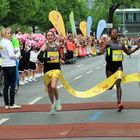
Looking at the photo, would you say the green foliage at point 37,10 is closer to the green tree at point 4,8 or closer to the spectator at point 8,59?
the green tree at point 4,8

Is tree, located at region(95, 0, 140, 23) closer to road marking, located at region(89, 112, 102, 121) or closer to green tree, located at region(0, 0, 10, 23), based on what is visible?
green tree, located at region(0, 0, 10, 23)

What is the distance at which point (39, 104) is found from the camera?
1489cm

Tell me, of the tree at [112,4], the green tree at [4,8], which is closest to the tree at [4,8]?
the green tree at [4,8]

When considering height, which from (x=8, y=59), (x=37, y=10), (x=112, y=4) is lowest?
(x=8, y=59)

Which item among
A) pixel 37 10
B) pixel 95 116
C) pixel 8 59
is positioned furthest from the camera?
pixel 37 10

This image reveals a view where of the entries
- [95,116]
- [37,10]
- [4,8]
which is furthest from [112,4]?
[95,116]

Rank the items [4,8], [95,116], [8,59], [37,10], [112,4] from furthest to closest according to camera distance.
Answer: [112,4]
[37,10]
[4,8]
[8,59]
[95,116]

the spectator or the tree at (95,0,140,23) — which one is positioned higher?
the tree at (95,0,140,23)

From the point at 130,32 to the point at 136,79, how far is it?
14497 centimetres

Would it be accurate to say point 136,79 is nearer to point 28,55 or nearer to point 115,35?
point 115,35

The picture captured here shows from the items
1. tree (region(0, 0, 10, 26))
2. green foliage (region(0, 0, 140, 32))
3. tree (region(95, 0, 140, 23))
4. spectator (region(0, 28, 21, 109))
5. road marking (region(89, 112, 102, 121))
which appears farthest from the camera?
tree (region(95, 0, 140, 23))

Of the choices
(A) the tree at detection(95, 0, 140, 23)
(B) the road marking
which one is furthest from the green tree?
(B) the road marking

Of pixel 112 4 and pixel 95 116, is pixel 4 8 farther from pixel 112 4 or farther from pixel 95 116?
pixel 112 4

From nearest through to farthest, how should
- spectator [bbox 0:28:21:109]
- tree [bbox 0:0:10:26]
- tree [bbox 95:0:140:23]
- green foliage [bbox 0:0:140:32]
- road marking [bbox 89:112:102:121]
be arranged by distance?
road marking [bbox 89:112:102:121]
spectator [bbox 0:28:21:109]
tree [bbox 0:0:10:26]
green foliage [bbox 0:0:140:32]
tree [bbox 95:0:140:23]
